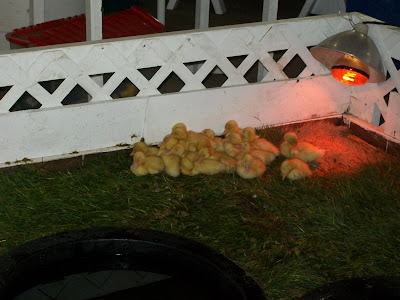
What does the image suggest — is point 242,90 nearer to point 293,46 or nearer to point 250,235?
point 293,46

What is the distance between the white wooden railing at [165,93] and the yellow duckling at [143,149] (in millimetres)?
163

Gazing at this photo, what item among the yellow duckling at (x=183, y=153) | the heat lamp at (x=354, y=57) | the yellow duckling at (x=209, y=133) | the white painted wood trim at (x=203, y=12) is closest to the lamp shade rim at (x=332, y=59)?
the heat lamp at (x=354, y=57)

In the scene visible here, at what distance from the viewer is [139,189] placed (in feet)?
17.1

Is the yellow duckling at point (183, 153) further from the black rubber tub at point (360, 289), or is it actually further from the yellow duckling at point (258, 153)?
the black rubber tub at point (360, 289)

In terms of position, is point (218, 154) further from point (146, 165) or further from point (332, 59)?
point (332, 59)

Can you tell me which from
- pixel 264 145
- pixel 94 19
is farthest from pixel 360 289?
pixel 94 19

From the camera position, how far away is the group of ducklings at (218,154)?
5418 mm

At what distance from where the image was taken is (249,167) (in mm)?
5418

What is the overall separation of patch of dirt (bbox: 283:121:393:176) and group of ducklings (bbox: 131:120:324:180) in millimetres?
146

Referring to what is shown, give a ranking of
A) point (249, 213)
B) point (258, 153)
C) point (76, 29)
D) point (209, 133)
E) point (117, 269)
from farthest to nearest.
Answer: point (76, 29), point (209, 133), point (258, 153), point (249, 213), point (117, 269)

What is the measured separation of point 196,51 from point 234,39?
1.17ft

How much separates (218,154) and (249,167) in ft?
0.96

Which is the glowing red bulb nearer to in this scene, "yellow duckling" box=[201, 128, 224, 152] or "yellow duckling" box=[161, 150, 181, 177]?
"yellow duckling" box=[201, 128, 224, 152]

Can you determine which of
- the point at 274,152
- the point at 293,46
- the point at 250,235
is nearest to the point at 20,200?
the point at 250,235
